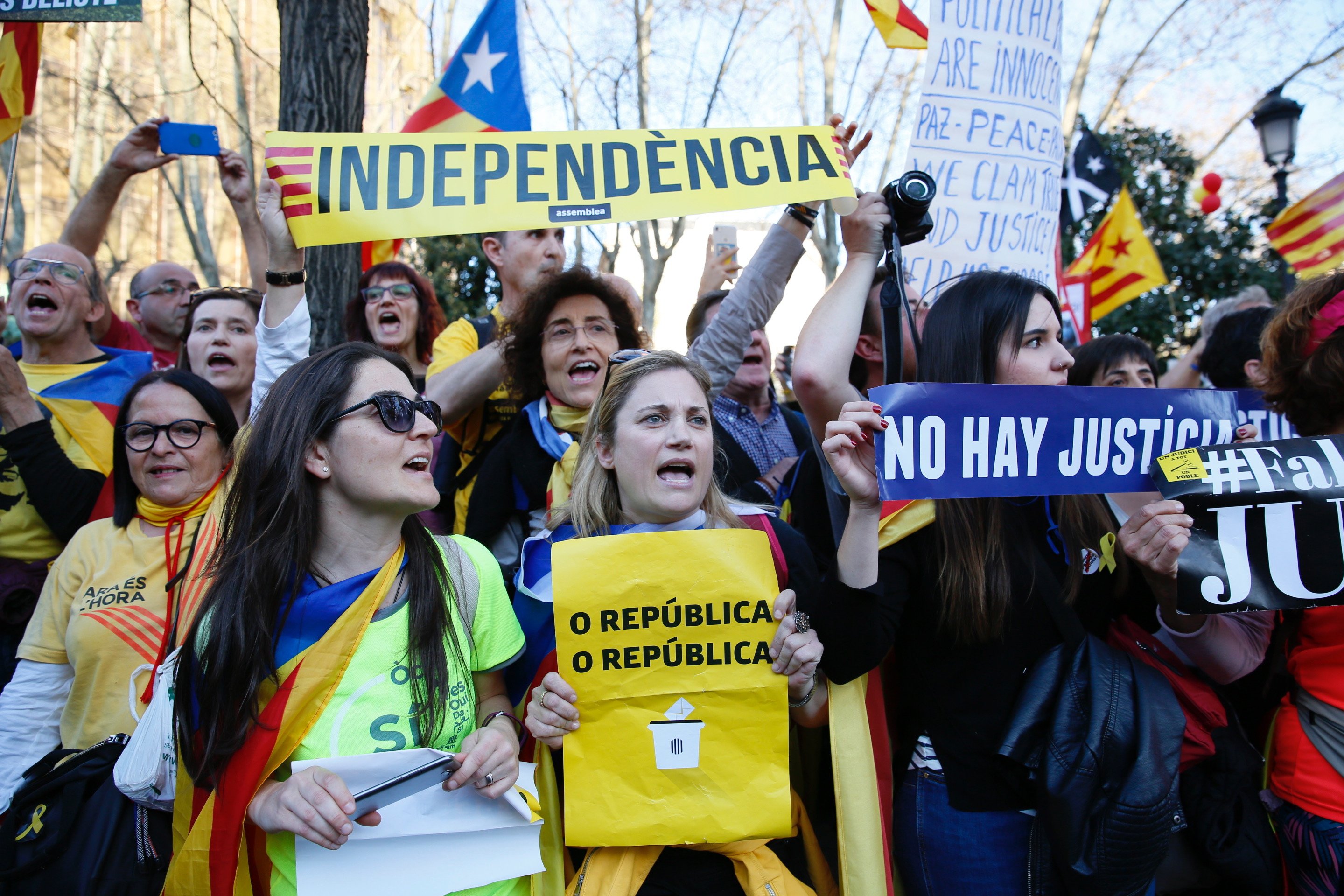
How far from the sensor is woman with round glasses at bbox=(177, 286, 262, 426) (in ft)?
11.1

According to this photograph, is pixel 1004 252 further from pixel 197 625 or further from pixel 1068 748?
pixel 197 625

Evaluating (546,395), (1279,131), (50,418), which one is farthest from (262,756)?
(1279,131)

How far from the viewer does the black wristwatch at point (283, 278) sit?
271cm

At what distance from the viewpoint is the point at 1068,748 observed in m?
1.90

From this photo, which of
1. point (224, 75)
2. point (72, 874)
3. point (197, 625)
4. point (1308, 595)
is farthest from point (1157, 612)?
point (224, 75)

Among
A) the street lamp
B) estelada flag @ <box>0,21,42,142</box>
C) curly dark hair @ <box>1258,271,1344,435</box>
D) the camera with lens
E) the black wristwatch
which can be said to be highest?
the street lamp

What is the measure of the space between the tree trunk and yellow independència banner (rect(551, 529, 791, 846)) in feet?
9.81

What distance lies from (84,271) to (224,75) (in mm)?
20668

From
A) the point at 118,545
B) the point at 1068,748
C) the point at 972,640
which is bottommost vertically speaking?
the point at 1068,748

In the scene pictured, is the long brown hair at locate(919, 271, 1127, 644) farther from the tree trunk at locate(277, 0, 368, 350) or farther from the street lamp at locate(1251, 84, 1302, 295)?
the street lamp at locate(1251, 84, 1302, 295)

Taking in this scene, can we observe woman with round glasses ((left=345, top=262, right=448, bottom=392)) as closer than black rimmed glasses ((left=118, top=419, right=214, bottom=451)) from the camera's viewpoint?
No

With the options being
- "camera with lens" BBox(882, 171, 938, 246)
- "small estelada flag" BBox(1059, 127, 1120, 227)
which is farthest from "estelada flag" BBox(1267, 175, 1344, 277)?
"camera with lens" BBox(882, 171, 938, 246)

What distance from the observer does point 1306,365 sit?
7.48ft

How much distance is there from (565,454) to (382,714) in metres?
1.11
